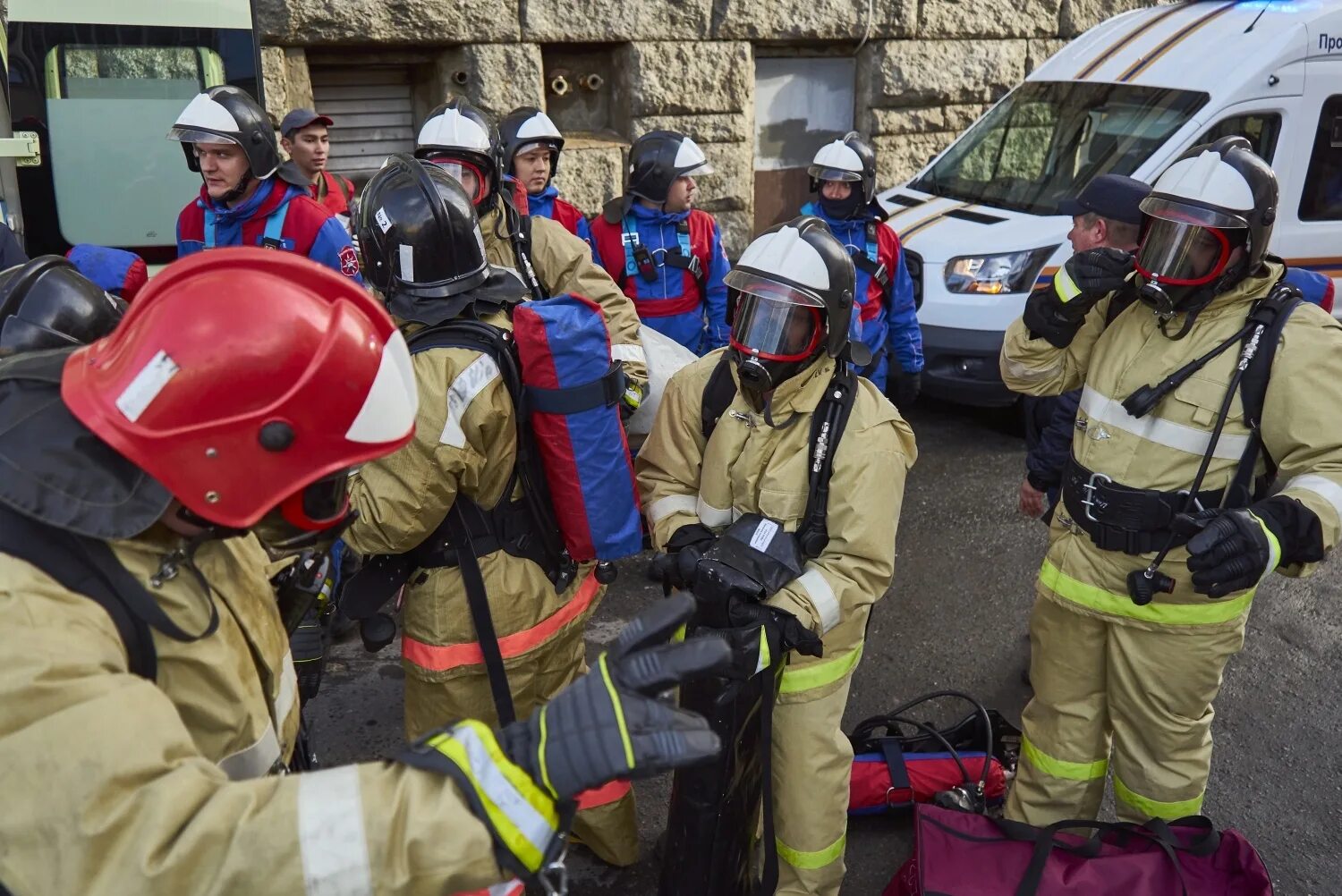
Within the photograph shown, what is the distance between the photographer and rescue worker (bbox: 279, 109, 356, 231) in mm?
5840

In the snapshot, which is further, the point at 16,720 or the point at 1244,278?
the point at 1244,278

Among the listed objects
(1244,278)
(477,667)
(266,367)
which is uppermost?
(266,367)

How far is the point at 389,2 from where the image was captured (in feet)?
23.3

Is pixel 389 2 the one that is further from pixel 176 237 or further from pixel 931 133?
pixel 931 133

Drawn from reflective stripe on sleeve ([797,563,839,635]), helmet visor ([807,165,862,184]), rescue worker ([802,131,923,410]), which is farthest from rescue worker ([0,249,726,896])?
helmet visor ([807,165,862,184])

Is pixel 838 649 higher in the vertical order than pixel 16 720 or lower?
lower

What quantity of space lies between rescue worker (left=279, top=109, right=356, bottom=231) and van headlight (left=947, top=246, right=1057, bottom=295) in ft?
11.4

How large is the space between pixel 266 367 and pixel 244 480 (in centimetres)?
16

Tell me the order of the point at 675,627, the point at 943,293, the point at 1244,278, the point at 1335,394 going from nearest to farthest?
1. the point at 675,627
2. the point at 1335,394
3. the point at 1244,278
4. the point at 943,293

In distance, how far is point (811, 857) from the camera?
2.79 meters

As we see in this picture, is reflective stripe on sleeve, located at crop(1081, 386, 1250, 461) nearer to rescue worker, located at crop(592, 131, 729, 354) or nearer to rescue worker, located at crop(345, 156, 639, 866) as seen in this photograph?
rescue worker, located at crop(345, 156, 639, 866)

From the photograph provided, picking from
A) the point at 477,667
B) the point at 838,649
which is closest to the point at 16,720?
the point at 477,667

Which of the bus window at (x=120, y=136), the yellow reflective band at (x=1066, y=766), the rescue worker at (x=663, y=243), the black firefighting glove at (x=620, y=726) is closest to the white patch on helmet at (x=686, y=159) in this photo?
the rescue worker at (x=663, y=243)

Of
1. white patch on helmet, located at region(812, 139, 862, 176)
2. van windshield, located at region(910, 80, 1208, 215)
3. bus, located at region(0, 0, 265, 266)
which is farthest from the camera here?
van windshield, located at region(910, 80, 1208, 215)
